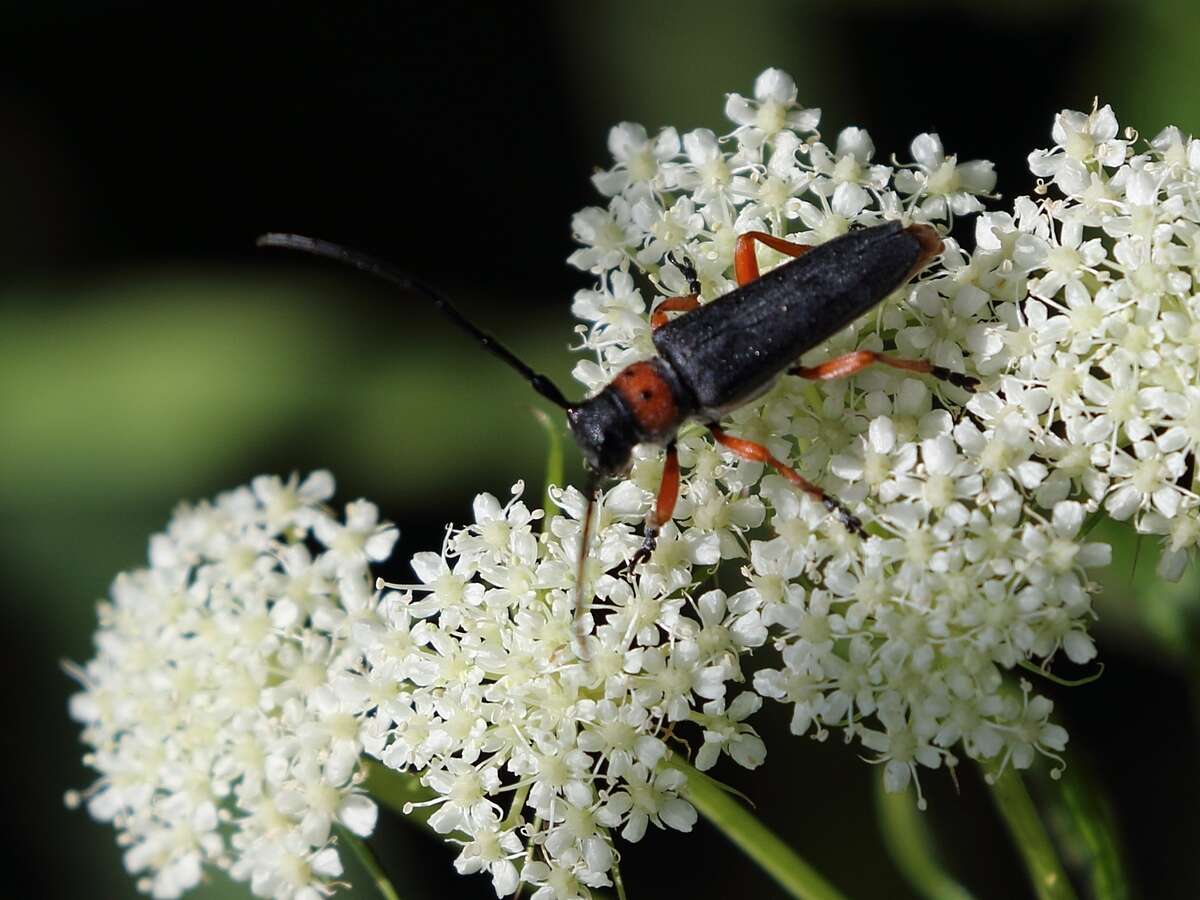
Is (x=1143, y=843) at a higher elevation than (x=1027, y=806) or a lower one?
lower

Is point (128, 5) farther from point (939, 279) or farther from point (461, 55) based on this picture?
point (939, 279)

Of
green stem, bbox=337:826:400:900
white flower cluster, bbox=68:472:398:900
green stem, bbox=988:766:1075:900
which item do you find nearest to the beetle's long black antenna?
white flower cluster, bbox=68:472:398:900

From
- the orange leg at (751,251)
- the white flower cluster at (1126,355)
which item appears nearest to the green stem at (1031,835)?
the white flower cluster at (1126,355)

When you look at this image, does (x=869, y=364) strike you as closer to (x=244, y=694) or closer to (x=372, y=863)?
(x=372, y=863)

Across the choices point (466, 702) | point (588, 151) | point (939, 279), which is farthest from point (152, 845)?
point (588, 151)

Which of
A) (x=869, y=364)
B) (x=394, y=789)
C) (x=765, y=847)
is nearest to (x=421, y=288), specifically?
(x=869, y=364)

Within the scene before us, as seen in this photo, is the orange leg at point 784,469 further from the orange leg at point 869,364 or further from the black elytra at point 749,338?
the orange leg at point 869,364
